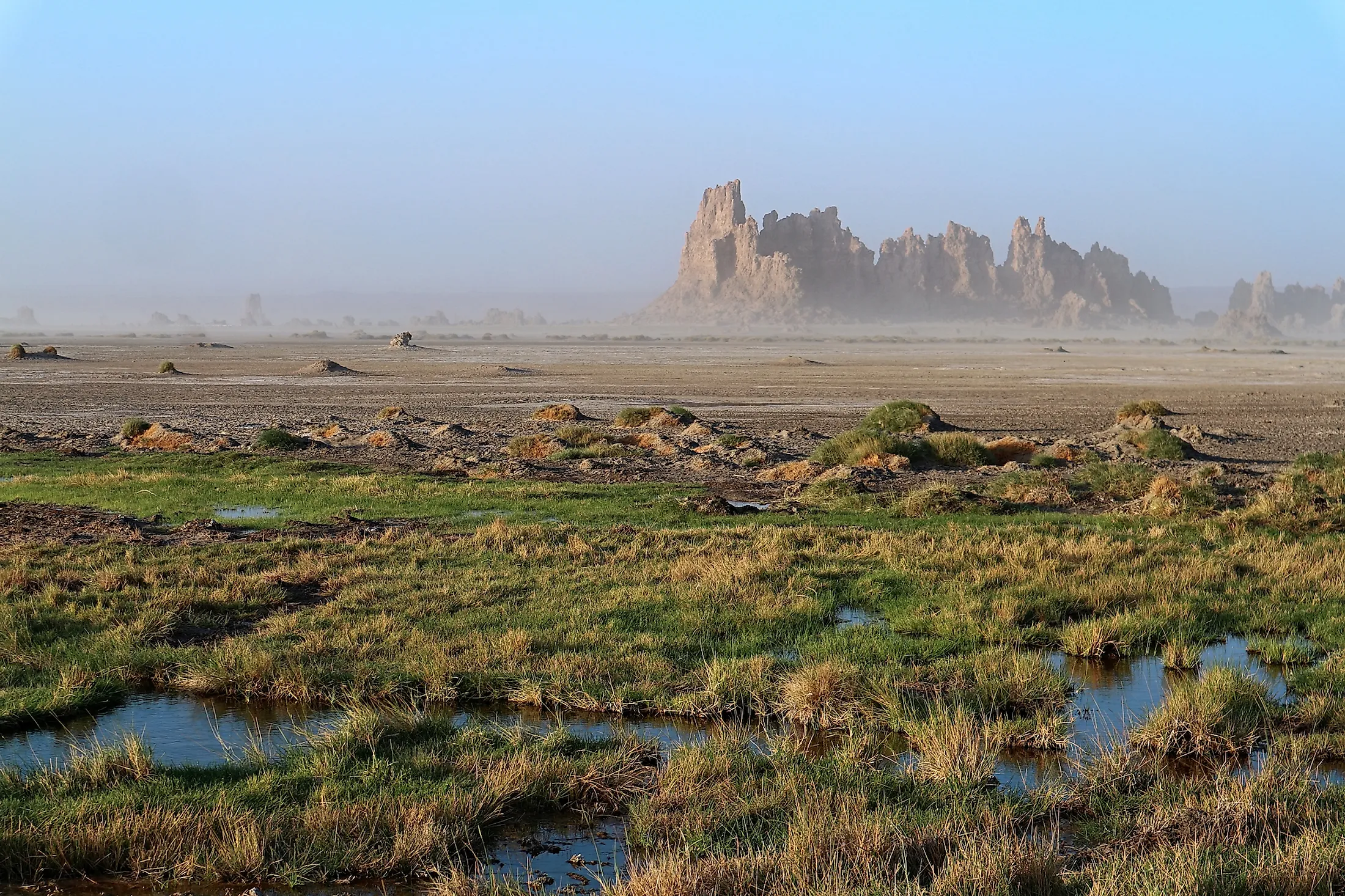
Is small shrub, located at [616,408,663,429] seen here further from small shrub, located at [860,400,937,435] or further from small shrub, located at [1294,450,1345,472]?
small shrub, located at [1294,450,1345,472]

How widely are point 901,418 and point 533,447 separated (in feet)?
36.1

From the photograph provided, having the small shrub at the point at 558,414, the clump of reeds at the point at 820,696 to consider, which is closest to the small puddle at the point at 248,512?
the clump of reeds at the point at 820,696

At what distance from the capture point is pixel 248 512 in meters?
19.2

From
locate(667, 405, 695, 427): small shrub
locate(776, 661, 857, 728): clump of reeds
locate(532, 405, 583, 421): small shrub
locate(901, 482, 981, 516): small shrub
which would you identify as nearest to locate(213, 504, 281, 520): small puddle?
locate(901, 482, 981, 516): small shrub

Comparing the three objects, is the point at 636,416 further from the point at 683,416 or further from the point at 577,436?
the point at 577,436

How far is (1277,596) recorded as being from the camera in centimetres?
1228

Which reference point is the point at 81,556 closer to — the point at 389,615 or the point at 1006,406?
the point at 389,615

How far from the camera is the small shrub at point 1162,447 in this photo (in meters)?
27.6

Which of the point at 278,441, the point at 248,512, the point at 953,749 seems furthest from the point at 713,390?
the point at 953,749

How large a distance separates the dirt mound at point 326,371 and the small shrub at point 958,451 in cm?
5075

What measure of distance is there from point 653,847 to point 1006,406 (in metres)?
42.5

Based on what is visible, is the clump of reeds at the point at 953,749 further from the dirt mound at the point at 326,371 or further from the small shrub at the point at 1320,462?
the dirt mound at the point at 326,371

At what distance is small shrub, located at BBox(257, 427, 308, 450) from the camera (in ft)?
94.7

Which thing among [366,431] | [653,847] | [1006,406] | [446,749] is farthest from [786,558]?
[1006,406]
